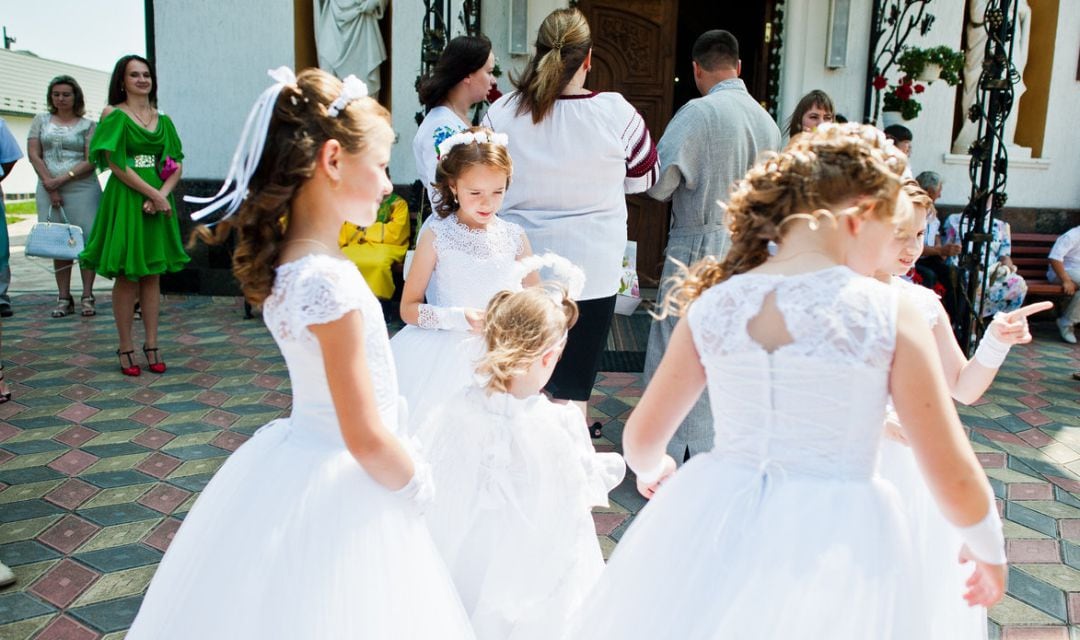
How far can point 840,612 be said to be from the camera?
1412 millimetres

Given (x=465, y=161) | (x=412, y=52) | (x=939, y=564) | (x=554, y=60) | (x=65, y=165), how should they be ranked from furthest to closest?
1. (x=412, y=52)
2. (x=65, y=165)
3. (x=554, y=60)
4. (x=465, y=161)
5. (x=939, y=564)

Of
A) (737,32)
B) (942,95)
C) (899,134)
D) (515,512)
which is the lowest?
(515,512)

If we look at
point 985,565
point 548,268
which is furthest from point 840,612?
point 548,268

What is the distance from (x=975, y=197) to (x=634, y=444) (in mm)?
5095

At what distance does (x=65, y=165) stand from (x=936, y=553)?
22.9 feet

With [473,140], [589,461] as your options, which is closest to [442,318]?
[473,140]

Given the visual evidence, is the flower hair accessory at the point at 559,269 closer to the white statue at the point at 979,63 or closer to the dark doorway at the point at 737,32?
the dark doorway at the point at 737,32

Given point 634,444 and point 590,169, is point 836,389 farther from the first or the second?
point 590,169

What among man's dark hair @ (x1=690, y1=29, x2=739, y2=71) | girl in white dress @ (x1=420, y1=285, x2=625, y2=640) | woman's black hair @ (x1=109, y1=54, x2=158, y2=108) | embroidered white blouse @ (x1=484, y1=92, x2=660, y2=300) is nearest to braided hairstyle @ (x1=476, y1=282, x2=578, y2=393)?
girl in white dress @ (x1=420, y1=285, x2=625, y2=640)

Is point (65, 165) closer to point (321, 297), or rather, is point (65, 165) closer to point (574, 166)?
point (574, 166)

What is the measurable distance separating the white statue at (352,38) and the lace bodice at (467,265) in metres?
5.10

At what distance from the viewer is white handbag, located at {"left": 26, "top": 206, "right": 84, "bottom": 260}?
6.29m

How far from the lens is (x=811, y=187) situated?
147 centimetres

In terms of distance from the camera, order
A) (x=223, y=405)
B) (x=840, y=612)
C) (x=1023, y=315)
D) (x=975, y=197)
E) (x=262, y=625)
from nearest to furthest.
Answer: (x=840, y=612), (x=262, y=625), (x=1023, y=315), (x=223, y=405), (x=975, y=197)
